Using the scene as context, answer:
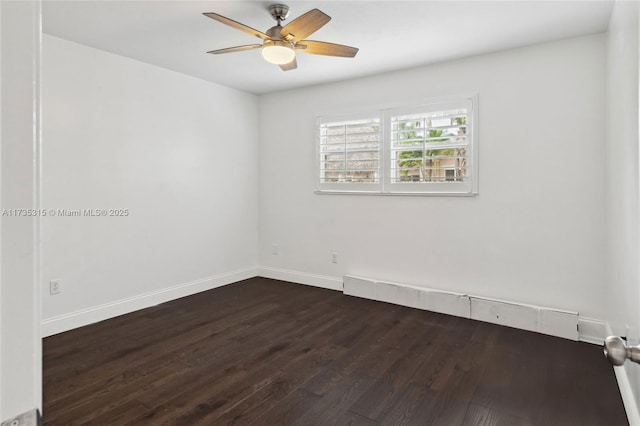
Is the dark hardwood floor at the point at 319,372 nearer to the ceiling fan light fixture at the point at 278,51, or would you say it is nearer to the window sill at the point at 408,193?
the window sill at the point at 408,193

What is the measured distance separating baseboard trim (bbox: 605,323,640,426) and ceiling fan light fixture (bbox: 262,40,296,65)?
2.68 metres

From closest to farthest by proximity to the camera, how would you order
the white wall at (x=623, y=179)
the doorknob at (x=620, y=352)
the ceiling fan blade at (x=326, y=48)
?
the doorknob at (x=620, y=352), the white wall at (x=623, y=179), the ceiling fan blade at (x=326, y=48)

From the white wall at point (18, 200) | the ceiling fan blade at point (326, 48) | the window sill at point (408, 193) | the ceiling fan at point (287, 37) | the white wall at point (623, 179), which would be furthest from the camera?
the window sill at point (408, 193)

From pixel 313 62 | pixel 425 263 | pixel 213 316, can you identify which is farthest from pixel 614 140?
pixel 213 316

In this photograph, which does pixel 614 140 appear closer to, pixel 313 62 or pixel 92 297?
pixel 313 62

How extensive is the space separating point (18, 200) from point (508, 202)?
3.78 meters

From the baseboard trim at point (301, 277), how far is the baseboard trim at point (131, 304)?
0.97 ft

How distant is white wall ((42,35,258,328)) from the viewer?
3297mm

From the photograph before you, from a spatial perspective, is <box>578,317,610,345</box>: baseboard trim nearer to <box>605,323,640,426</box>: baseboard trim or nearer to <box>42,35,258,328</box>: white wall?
<box>605,323,640,426</box>: baseboard trim

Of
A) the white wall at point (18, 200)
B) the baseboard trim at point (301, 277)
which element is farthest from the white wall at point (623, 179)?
the baseboard trim at point (301, 277)

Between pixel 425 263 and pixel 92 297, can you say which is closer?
pixel 92 297

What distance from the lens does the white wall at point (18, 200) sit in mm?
399

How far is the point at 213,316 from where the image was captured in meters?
3.74

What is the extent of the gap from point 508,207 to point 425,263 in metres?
Answer: 1.01
